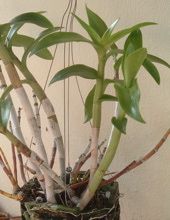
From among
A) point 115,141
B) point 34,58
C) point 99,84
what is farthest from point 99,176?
point 34,58

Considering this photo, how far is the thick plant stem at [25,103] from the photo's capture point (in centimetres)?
56

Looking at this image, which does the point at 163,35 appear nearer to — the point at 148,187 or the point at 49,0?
the point at 49,0

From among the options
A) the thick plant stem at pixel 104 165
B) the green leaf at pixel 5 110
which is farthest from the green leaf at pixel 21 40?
the thick plant stem at pixel 104 165

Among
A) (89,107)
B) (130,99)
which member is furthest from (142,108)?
(130,99)

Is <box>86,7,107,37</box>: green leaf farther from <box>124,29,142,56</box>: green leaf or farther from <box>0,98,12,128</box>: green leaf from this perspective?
<box>0,98,12,128</box>: green leaf

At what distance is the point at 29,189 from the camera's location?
2.35 ft

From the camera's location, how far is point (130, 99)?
0.44 metres

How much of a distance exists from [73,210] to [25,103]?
24 cm

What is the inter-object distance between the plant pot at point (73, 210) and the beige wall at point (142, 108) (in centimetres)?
17

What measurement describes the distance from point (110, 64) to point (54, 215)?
0.38 metres

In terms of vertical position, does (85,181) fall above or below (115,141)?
below

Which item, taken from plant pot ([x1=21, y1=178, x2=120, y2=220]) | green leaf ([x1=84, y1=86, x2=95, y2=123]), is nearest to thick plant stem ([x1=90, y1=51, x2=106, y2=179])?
green leaf ([x1=84, y1=86, x2=95, y2=123])

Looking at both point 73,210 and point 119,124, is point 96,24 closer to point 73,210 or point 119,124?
point 119,124

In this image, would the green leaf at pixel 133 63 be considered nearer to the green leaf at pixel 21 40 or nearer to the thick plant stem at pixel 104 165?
the thick plant stem at pixel 104 165
